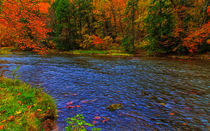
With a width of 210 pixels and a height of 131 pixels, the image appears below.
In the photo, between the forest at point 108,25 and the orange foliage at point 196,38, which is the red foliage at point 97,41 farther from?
the orange foliage at point 196,38

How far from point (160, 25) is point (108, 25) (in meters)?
22.8

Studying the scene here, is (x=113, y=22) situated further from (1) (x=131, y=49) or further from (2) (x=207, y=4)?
(2) (x=207, y=4)

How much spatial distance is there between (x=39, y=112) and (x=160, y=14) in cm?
2985

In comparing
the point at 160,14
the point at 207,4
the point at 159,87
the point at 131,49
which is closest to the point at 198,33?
the point at 207,4

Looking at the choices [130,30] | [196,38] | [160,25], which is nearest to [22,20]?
[160,25]

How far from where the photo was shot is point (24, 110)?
15.4 ft

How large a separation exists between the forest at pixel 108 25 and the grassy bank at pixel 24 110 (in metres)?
Result: 4.98

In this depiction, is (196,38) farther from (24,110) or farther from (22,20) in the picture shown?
(24,110)

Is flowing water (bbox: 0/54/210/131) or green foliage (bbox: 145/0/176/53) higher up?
green foliage (bbox: 145/0/176/53)

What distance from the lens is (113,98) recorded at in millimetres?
7570

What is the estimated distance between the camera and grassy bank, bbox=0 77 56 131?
13.0 feet

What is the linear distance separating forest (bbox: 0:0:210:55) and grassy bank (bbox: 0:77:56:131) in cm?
498

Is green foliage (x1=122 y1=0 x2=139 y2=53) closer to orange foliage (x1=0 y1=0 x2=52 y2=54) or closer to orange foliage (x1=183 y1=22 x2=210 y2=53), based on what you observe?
orange foliage (x1=183 y1=22 x2=210 y2=53)

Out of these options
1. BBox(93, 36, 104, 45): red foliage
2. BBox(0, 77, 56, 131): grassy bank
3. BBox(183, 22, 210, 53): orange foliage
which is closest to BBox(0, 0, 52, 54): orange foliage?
BBox(0, 77, 56, 131): grassy bank
